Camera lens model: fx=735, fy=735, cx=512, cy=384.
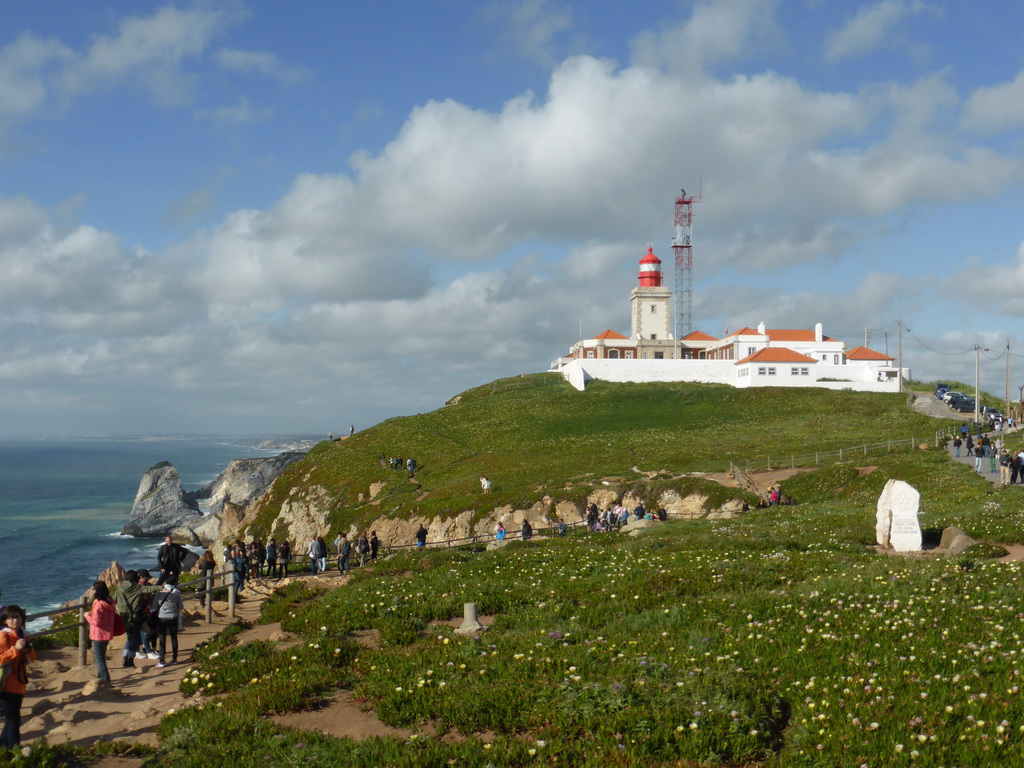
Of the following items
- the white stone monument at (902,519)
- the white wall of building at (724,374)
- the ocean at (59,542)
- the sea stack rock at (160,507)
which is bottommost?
the ocean at (59,542)

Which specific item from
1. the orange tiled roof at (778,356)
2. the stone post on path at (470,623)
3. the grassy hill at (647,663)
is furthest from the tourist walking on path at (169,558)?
the orange tiled roof at (778,356)

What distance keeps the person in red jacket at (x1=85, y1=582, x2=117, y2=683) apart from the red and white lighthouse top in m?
114

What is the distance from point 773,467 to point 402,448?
147 ft

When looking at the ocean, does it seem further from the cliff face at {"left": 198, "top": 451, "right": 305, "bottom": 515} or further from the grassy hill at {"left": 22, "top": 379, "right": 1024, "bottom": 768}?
the grassy hill at {"left": 22, "top": 379, "right": 1024, "bottom": 768}

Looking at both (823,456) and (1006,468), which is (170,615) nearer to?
(1006,468)

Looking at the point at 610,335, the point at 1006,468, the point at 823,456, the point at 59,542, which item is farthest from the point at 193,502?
the point at 1006,468

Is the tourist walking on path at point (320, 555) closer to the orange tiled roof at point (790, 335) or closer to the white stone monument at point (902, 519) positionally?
the white stone monument at point (902, 519)

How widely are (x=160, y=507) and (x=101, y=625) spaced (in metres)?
105

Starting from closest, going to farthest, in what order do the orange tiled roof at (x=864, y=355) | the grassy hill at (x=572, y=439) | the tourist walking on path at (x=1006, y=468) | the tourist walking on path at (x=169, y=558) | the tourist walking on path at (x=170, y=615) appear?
the tourist walking on path at (x=170, y=615)
the tourist walking on path at (x=169, y=558)
the tourist walking on path at (x=1006, y=468)
the grassy hill at (x=572, y=439)
the orange tiled roof at (x=864, y=355)

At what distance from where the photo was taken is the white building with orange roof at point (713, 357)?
10050 cm

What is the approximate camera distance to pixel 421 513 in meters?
57.8

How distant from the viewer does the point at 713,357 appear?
118m

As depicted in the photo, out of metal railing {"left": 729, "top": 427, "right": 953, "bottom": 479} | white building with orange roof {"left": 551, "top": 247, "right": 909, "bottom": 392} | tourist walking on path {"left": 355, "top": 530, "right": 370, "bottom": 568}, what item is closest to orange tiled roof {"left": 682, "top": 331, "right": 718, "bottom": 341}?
white building with orange roof {"left": 551, "top": 247, "right": 909, "bottom": 392}

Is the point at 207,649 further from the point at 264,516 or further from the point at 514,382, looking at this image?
the point at 514,382
